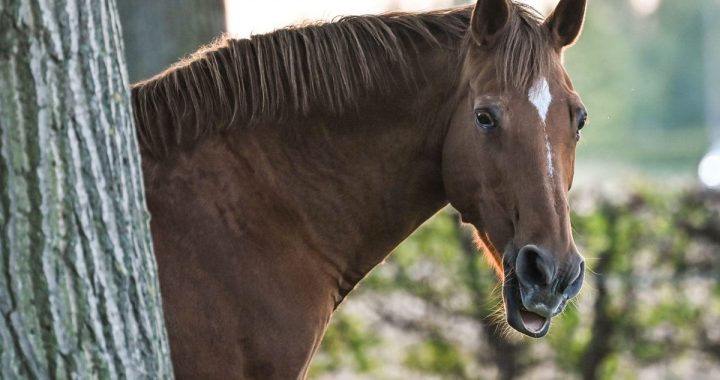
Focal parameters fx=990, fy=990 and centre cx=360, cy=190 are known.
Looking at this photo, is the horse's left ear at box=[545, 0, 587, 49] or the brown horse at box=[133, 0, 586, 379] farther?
the horse's left ear at box=[545, 0, 587, 49]

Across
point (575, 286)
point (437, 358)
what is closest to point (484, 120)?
point (575, 286)

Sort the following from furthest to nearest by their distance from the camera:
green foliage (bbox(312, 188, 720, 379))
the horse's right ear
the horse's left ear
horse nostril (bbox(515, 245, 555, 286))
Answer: green foliage (bbox(312, 188, 720, 379)) < the horse's left ear < the horse's right ear < horse nostril (bbox(515, 245, 555, 286))

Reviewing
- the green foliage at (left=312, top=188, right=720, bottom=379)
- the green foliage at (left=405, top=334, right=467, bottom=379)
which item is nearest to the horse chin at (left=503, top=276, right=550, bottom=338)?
the green foliage at (left=312, top=188, right=720, bottom=379)

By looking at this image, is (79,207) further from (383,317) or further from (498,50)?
(383,317)

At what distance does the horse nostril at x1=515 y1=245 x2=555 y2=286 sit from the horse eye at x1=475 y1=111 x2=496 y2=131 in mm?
441

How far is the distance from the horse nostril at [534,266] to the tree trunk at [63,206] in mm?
1314

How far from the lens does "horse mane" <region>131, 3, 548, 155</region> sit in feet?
11.4

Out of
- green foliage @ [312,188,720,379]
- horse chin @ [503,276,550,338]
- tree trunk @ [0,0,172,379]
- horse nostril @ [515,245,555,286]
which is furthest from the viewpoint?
green foliage @ [312,188,720,379]

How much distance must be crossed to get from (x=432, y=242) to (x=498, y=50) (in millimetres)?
3966

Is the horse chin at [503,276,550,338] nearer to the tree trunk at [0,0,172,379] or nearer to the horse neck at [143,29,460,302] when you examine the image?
the horse neck at [143,29,460,302]

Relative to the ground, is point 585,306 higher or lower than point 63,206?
lower

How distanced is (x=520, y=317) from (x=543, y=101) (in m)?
0.74

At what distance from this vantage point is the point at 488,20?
3.54m

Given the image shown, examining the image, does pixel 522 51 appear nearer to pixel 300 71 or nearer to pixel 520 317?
pixel 300 71
